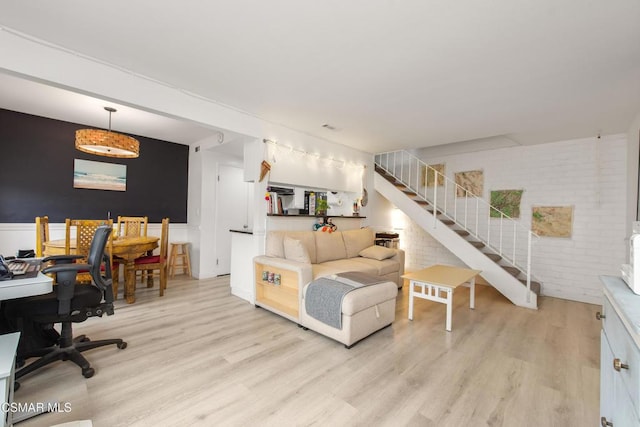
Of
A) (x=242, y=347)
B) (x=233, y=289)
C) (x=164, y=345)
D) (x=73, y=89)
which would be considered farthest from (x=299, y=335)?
(x=73, y=89)

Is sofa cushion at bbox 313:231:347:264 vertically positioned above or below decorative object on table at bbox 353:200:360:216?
below

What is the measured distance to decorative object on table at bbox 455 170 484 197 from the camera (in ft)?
16.1

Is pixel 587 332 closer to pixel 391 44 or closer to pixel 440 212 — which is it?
pixel 440 212

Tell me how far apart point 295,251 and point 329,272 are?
0.48 m

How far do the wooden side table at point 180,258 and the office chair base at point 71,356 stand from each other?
2.65 metres

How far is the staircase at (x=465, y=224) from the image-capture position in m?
3.91

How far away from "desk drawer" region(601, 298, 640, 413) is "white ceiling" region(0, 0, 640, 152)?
173 centimetres

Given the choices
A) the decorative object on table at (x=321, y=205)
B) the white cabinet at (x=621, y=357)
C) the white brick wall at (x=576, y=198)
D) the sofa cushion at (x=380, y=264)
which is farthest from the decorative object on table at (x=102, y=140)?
Answer: the white brick wall at (x=576, y=198)

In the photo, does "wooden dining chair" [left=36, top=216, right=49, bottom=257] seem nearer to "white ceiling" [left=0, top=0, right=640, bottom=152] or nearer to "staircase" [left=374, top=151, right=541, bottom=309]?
"white ceiling" [left=0, top=0, right=640, bottom=152]

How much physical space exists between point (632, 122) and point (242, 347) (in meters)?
5.16

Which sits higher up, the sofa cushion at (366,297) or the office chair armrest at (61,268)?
the office chair armrest at (61,268)

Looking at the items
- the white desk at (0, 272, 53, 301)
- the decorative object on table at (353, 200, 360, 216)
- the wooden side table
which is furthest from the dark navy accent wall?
the decorative object on table at (353, 200, 360, 216)

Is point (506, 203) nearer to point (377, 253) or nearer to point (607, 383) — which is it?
point (377, 253)

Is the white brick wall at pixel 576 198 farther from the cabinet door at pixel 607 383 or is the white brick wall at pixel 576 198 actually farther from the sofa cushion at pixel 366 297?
the cabinet door at pixel 607 383
